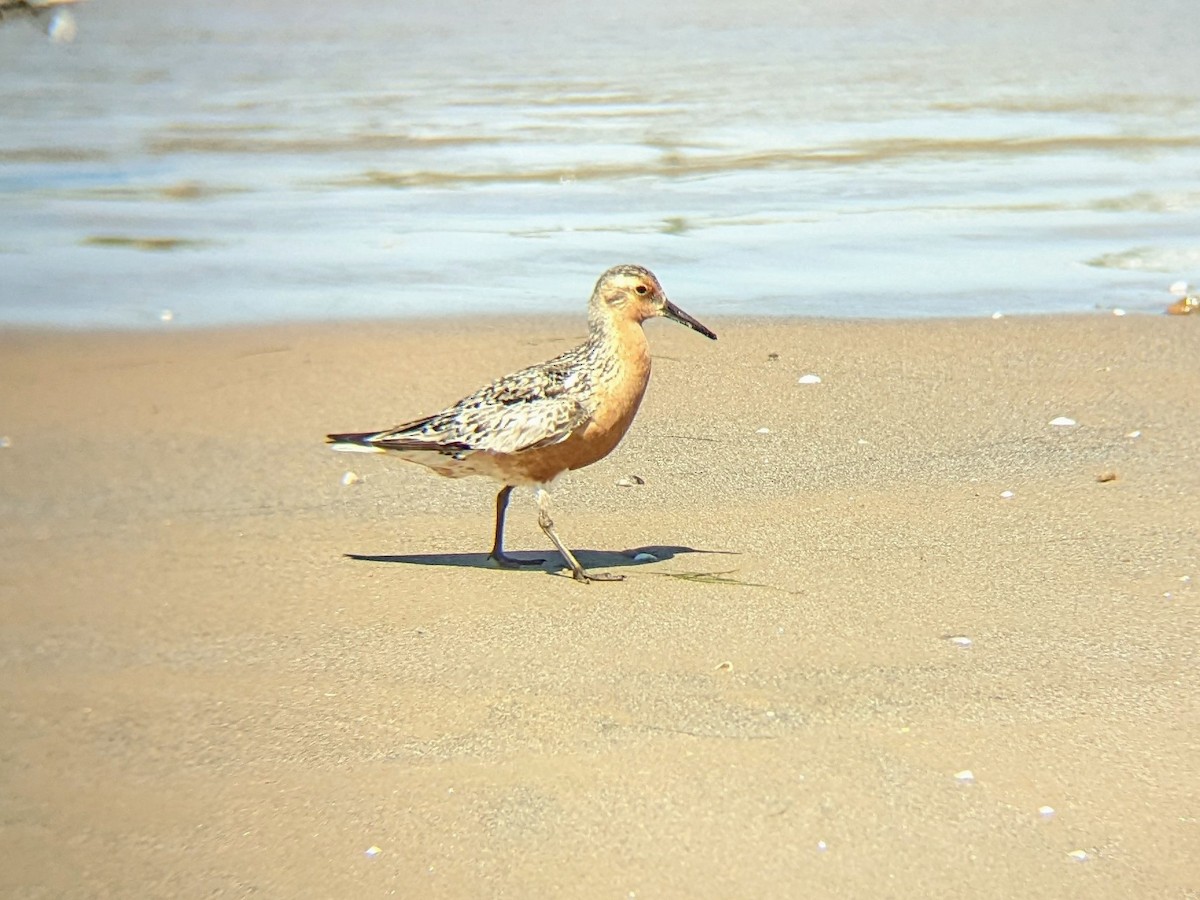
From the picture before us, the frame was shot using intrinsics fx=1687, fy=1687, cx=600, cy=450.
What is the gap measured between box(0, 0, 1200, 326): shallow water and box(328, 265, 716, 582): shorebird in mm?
3843

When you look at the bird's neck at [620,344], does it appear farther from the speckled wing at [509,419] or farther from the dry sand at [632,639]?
the dry sand at [632,639]

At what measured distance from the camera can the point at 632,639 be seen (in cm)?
614

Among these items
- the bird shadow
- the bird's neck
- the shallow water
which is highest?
the bird's neck

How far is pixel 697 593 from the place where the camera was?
6547 mm

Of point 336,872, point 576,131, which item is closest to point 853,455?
point 336,872

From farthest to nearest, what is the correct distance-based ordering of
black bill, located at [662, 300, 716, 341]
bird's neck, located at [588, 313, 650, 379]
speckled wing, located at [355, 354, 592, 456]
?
black bill, located at [662, 300, 716, 341]
bird's neck, located at [588, 313, 650, 379]
speckled wing, located at [355, 354, 592, 456]

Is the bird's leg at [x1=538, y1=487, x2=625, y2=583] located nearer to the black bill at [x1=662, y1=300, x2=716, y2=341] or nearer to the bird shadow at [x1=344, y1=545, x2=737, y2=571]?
the bird shadow at [x1=344, y1=545, x2=737, y2=571]

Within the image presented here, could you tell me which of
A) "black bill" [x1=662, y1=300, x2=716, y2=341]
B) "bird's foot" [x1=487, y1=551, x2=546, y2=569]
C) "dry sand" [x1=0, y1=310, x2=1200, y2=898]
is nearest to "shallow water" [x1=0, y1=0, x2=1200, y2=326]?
"dry sand" [x1=0, y1=310, x2=1200, y2=898]

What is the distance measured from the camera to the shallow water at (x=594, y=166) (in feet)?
38.3

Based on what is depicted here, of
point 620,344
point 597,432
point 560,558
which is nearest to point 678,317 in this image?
point 620,344

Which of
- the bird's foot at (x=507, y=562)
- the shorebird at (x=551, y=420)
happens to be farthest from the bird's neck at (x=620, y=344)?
the bird's foot at (x=507, y=562)

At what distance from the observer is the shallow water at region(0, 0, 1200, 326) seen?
1169 cm

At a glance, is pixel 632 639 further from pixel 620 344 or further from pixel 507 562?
pixel 620 344

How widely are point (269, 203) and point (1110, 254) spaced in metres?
7.03
